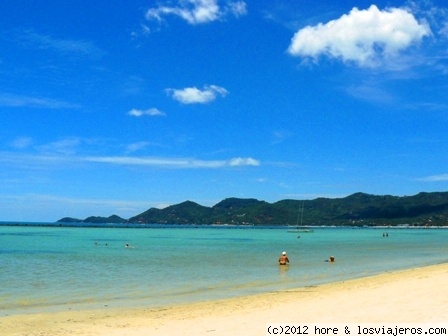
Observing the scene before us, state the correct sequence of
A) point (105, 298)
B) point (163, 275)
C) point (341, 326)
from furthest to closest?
1. point (163, 275)
2. point (105, 298)
3. point (341, 326)

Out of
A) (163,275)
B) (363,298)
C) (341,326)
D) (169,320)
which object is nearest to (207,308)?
(169,320)

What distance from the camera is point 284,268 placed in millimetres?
36062

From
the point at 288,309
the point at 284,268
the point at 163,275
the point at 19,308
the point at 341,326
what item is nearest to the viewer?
the point at 341,326

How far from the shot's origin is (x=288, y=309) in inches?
654

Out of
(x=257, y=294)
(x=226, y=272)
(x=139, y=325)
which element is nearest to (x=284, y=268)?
(x=226, y=272)

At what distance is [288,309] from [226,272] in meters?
17.0

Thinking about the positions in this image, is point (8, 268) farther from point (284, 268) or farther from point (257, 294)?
point (257, 294)

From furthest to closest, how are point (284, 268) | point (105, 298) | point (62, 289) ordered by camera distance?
point (284, 268) < point (62, 289) < point (105, 298)

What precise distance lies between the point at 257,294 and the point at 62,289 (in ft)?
31.2

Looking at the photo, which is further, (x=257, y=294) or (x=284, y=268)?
(x=284, y=268)

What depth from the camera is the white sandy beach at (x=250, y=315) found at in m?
13.4

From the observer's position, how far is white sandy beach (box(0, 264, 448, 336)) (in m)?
13.4

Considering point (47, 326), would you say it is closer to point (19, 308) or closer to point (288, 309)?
point (19, 308)

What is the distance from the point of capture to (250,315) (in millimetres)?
15633
